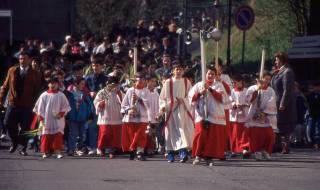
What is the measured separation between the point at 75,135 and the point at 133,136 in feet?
5.22

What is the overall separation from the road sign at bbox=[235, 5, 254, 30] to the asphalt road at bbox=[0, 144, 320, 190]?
6.23 meters

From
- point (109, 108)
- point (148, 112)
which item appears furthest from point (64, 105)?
point (148, 112)

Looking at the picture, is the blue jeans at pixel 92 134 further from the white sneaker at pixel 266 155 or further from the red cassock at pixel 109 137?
the white sneaker at pixel 266 155

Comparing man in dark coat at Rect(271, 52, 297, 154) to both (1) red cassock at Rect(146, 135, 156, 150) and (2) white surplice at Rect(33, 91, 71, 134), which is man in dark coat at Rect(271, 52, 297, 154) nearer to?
(1) red cassock at Rect(146, 135, 156, 150)

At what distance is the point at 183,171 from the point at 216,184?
2.09 metres

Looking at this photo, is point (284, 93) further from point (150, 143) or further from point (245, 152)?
point (150, 143)

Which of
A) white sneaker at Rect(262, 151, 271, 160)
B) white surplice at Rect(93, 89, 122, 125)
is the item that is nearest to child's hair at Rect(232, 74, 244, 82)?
white sneaker at Rect(262, 151, 271, 160)

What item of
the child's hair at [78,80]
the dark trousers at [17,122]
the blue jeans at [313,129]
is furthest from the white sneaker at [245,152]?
the blue jeans at [313,129]

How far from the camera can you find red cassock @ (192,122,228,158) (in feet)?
66.9

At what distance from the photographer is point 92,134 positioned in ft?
76.4

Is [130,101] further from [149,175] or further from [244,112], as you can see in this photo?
[149,175]

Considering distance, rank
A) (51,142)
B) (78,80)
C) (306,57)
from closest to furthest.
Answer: (51,142) → (78,80) → (306,57)

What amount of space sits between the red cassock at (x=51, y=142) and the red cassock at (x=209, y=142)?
2911mm

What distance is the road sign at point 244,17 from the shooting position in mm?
27922
